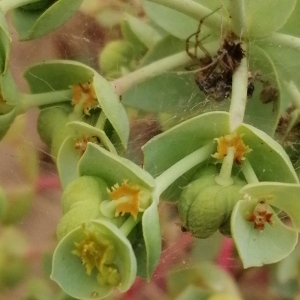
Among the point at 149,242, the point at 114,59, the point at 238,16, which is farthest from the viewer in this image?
the point at 114,59

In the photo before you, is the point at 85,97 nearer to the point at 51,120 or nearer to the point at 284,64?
the point at 51,120

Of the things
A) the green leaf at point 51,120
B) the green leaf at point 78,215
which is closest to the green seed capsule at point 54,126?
the green leaf at point 51,120

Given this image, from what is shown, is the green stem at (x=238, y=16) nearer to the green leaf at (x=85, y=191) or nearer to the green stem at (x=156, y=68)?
the green stem at (x=156, y=68)

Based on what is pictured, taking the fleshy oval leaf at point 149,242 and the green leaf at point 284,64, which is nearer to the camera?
the fleshy oval leaf at point 149,242

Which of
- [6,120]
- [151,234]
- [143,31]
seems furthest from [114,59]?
[151,234]

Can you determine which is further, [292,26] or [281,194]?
[292,26]

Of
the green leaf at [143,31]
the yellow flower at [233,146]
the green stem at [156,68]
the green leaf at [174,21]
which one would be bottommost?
the green leaf at [143,31]

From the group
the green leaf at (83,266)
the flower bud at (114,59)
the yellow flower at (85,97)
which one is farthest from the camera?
the flower bud at (114,59)
